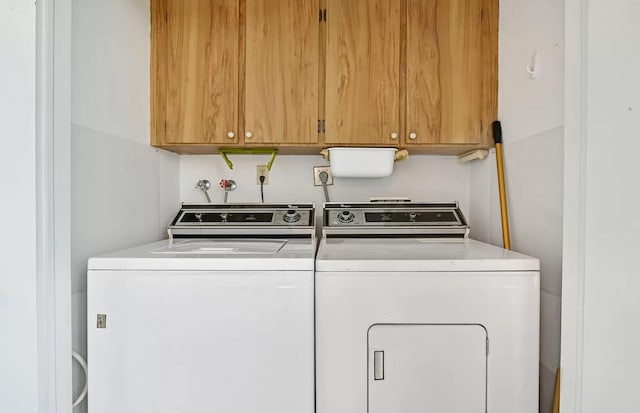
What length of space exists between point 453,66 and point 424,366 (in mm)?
1436

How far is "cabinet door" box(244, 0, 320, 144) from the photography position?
1.72 meters

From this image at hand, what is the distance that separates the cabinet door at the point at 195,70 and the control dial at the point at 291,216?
1.60 feet

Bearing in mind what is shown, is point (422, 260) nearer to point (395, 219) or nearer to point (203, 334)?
point (395, 219)

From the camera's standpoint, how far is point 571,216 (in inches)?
30.3

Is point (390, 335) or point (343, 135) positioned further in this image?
point (343, 135)

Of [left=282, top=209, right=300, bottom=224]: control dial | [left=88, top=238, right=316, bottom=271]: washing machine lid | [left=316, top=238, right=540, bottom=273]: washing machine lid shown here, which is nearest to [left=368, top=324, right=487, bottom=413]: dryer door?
[left=316, top=238, right=540, bottom=273]: washing machine lid

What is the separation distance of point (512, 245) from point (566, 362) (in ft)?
2.95

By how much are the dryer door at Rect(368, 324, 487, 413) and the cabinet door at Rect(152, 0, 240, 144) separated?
125 centimetres

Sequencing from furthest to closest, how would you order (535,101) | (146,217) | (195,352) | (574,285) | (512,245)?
(146,217)
(512,245)
(535,101)
(195,352)
(574,285)

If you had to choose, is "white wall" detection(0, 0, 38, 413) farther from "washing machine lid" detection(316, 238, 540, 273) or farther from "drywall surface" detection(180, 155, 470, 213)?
"drywall surface" detection(180, 155, 470, 213)

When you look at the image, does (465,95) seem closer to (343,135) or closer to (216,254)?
(343,135)

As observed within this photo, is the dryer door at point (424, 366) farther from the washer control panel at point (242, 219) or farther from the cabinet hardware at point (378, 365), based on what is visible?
the washer control panel at point (242, 219)

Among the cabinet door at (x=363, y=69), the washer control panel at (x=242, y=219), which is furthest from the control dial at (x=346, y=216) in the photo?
the cabinet door at (x=363, y=69)

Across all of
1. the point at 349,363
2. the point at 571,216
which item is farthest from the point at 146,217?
the point at 571,216
